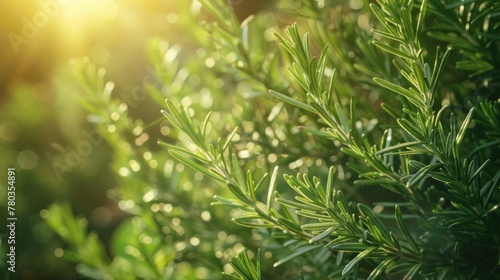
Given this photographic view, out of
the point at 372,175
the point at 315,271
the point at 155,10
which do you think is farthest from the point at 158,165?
the point at 155,10

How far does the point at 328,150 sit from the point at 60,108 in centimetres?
84

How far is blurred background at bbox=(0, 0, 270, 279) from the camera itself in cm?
112

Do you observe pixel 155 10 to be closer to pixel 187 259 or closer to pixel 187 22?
pixel 187 22

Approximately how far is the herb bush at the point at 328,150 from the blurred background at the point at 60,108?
1.21ft

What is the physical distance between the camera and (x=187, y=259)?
70 cm

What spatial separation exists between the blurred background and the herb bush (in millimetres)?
370

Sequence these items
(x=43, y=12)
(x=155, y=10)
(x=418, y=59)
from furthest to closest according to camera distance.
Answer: (x=155, y=10) < (x=43, y=12) < (x=418, y=59)

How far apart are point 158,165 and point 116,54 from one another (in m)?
0.69

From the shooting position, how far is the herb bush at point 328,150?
41cm

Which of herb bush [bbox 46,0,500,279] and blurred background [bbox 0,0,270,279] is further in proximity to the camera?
blurred background [bbox 0,0,270,279]

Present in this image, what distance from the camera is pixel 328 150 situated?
0.58 m

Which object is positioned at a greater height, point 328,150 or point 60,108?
point 328,150

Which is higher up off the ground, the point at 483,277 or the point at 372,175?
the point at 372,175

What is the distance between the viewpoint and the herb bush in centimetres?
41
